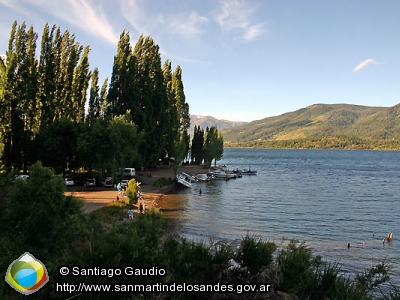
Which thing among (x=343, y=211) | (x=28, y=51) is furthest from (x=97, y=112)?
(x=343, y=211)

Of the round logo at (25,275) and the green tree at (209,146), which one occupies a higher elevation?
the green tree at (209,146)

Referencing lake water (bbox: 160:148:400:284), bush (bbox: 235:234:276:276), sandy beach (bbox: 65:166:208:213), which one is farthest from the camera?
sandy beach (bbox: 65:166:208:213)

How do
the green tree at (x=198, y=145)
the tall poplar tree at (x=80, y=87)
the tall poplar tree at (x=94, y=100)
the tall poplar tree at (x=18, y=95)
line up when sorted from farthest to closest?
the green tree at (x=198, y=145), the tall poplar tree at (x=94, y=100), the tall poplar tree at (x=80, y=87), the tall poplar tree at (x=18, y=95)

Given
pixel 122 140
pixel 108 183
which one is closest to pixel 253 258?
pixel 122 140

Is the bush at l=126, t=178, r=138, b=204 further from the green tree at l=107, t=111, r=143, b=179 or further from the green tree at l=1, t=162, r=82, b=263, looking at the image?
the green tree at l=1, t=162, r=82, b=263

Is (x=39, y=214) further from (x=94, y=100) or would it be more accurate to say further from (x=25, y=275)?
(x=94, y=100)

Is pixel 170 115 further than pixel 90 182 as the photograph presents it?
Yes

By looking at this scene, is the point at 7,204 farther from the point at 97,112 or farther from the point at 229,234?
Result: the point at 97,112

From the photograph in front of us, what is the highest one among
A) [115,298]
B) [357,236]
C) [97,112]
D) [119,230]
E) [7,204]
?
[97,112]

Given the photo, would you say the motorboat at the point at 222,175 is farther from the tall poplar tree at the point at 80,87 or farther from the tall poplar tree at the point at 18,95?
the tall poplar tree at the point at 18,95

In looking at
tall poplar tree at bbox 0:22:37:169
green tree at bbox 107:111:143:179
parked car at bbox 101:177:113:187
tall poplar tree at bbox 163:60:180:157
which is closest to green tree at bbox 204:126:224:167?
tall poplar tree at bbox 163:60:180:157

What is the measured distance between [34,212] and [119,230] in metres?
3.11

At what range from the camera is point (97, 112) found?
188ft

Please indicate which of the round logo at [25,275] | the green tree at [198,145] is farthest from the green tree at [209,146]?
the round logo at [25,275]
